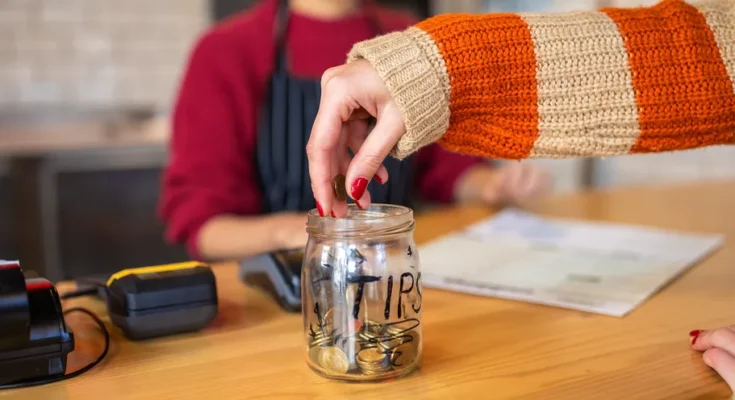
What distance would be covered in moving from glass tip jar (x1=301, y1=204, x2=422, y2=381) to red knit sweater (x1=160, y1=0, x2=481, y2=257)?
683mm

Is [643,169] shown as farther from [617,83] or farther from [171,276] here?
[171,276]

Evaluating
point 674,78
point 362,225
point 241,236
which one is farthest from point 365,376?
Answer: point 241,236

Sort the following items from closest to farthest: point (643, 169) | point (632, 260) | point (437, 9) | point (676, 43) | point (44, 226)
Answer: point (676, 43), point (632, 260), point (44, 226), point (643, 169), point (437, 9)

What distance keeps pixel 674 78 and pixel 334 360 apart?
38 cm

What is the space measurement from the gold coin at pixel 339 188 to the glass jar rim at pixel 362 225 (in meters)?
0.02

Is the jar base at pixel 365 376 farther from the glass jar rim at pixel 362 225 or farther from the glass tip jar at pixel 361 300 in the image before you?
the glass jar rim at pixel 362 225

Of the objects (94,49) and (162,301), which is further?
(94,49)

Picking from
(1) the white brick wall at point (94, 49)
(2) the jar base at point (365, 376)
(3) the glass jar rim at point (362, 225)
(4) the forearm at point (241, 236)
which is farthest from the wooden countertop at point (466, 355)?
(1) the white brick wall at point (94, 49)

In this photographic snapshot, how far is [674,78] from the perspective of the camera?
662mm

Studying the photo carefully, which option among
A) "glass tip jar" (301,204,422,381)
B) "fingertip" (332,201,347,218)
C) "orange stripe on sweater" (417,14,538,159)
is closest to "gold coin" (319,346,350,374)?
"glass tip jar" (301,204,422,381)

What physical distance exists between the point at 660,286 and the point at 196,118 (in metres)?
0.80

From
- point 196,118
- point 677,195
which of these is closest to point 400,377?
point 196,118

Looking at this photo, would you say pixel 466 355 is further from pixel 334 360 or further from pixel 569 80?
pixel 569 80

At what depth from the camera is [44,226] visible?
2111 mm
